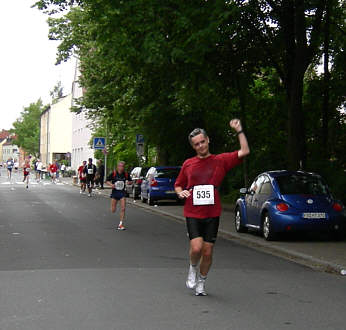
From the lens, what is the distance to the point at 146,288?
8844 mm

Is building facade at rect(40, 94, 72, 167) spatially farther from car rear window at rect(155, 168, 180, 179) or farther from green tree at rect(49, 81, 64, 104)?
car rear window at rect(155, 168, 180, 179)

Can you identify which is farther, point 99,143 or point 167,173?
point 99,143

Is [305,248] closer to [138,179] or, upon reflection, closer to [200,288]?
[200,288]

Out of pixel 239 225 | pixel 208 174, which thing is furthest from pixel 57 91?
pixel 208 174

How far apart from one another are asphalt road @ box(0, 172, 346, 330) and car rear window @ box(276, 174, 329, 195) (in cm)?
183

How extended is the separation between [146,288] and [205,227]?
1.17 m

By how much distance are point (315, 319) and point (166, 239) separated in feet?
28.2

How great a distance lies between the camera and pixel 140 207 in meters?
28.9

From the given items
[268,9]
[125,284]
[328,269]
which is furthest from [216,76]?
[125,284]

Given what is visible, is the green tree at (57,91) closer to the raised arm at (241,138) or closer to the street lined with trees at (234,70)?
the street lined with trees at (234,70)

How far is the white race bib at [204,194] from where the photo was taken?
8045mm

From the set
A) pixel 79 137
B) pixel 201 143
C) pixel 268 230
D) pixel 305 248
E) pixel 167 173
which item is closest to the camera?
pixel 201 143

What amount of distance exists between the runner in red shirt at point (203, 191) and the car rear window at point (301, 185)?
743 centimetres

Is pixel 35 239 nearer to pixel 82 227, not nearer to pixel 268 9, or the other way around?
pixel 82 227
